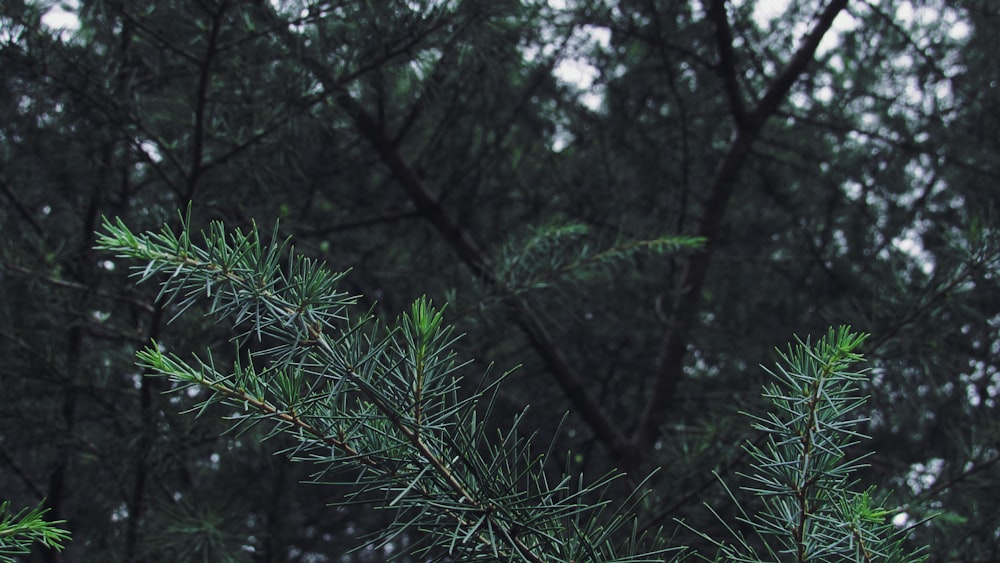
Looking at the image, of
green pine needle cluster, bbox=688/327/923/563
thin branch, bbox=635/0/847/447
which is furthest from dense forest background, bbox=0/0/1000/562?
green pine needle cluster, bbox=688/327/923/563

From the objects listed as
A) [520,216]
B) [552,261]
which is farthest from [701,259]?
[552,261]

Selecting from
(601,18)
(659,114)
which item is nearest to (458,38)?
(601,18)

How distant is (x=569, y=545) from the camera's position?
663 millimetres

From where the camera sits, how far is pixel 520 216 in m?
2.41

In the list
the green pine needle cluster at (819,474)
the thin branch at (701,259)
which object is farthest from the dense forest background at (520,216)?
the green pine needle cluster at (819,474)

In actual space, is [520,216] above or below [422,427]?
above

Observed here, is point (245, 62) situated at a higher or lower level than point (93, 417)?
higher

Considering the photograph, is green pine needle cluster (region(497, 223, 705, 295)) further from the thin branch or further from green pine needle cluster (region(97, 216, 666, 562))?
green pine needle cluster (region(97, 216, 666, 562))

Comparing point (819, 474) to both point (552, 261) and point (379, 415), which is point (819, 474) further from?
point (552, 261)

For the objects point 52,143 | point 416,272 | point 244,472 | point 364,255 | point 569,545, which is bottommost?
point 569,545

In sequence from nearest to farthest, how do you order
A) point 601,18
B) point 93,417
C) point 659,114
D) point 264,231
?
point 264,231
point 93,417
point 601,18
point 659,114

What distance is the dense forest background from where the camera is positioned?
55.6 inches

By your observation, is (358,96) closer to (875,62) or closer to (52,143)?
(52,143)

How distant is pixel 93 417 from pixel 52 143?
1.94 feet
